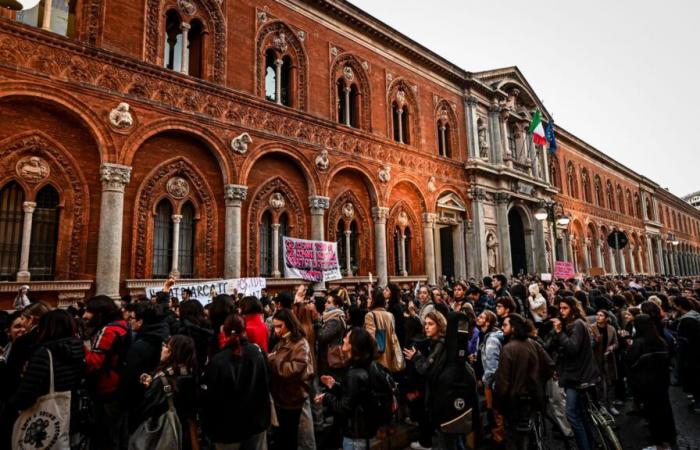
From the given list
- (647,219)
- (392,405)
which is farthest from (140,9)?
(647,219)

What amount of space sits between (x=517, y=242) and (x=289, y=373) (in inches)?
998

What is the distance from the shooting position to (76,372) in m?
3.36

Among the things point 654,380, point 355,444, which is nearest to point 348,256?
point 654,380

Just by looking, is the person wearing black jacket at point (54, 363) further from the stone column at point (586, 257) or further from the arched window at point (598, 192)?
the arched window at point (598, 192)

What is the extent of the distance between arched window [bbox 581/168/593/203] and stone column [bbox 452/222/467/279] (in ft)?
69.0

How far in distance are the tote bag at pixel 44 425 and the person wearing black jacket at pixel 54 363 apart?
0.04 metres

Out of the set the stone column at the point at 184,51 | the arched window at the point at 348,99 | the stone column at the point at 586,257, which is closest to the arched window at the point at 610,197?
the stone column at the point at 586,257

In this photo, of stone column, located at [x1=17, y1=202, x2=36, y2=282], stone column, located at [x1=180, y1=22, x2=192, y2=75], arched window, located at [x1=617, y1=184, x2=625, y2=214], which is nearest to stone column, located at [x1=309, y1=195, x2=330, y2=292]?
stone column, located at [x1=180, y1=22, x2=192, y2=75]

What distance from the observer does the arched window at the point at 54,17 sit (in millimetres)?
10031

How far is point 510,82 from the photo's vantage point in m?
26.2

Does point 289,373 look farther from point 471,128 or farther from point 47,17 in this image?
point 471,128

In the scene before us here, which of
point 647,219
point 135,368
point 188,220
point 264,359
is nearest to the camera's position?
point 264,359

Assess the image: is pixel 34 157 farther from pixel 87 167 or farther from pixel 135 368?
pixel 135 368

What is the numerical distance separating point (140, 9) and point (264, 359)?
12.1 meters
